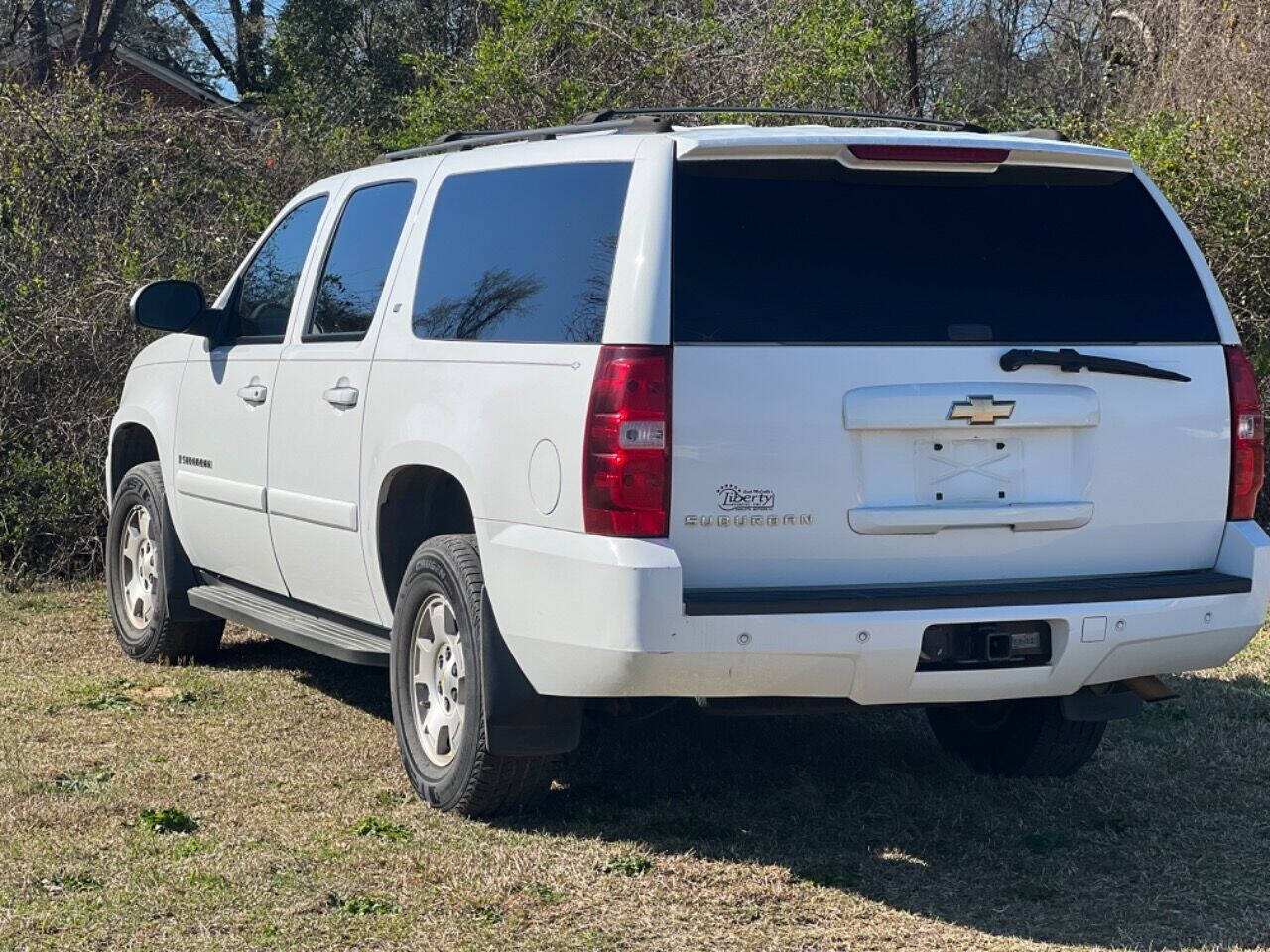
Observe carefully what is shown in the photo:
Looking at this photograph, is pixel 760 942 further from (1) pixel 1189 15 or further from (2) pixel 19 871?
(1) pixel 1189 15

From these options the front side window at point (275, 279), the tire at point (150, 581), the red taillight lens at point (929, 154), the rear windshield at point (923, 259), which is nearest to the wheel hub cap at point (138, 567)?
the tire at point (150, 581)

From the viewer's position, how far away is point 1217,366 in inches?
199

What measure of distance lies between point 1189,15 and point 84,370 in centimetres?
924

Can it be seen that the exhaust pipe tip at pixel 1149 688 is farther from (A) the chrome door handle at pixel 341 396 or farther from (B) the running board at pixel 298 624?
(A) the chrome door handle at pixel 341 396

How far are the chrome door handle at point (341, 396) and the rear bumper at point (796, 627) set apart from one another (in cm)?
104

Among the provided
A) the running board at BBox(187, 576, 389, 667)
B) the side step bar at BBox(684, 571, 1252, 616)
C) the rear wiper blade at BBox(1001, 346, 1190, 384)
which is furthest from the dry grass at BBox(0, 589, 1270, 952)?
the rear wiper blade at BBox(1001, 346, 1190, 384)

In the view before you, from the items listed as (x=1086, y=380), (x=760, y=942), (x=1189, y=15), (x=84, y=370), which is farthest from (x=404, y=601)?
(x=1189, y=15)

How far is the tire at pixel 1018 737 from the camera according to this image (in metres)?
5.88

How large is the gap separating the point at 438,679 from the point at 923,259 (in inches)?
77.1

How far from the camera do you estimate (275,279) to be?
273 inches

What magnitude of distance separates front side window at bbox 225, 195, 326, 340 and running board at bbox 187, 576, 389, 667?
102 centimetres

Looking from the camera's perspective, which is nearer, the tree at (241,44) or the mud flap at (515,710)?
the mud flap at (515,710)

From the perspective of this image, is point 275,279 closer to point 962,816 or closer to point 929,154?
point 929,154

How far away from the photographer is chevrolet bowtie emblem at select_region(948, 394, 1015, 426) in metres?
4.69
